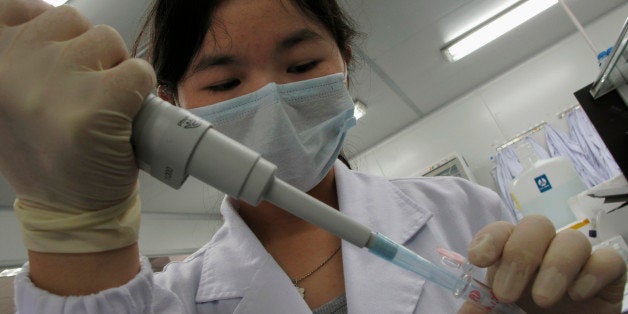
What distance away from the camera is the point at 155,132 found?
1.17 ft

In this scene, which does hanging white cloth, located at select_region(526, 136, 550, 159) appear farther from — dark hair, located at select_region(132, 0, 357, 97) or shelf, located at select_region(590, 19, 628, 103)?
dark hair, located at select_region(132, 0, 357, 97)

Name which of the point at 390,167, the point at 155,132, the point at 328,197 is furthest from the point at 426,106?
the point at 155,132

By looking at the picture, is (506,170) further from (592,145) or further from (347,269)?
(347,269)

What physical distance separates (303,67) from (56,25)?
45 centimetres

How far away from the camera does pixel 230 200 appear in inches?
34.2

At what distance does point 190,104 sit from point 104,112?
0.39 meters

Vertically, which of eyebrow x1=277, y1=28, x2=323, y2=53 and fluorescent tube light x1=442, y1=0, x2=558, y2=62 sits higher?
fluorescent tube light x1=442, y1=0, x2=558, y2=62

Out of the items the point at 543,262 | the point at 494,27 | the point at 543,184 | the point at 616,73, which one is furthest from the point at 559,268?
the point at 494,27

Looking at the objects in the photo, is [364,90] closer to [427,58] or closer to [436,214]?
[427,58]

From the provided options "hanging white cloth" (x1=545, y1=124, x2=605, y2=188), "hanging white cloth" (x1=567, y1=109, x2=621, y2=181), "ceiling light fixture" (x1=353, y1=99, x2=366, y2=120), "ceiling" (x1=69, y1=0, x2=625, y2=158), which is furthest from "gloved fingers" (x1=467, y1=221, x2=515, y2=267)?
"ceiling light fixture" (x1=353, y1=99, x2=366, y2=120)

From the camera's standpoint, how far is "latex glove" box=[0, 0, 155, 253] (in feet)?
1.09

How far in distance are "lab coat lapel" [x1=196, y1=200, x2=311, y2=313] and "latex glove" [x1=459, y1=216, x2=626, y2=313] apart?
1.05 feet

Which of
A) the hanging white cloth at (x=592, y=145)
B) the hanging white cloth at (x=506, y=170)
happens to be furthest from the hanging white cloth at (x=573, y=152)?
the hanging white cloth at (x=506, y=170)

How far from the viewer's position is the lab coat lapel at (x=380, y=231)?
Answer: 1.96 feet
